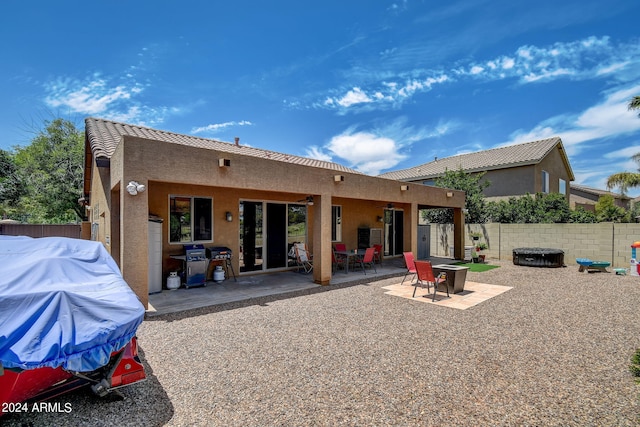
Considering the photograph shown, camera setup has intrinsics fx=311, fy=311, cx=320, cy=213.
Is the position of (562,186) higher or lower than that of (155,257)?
higher

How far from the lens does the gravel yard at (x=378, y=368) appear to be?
3.17 meters

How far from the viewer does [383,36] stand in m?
11.7

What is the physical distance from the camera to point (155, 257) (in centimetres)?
790

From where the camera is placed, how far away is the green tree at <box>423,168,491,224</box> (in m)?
19.0

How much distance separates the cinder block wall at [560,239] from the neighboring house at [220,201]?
412 centimetres

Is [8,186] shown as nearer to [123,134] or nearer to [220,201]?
[123,134]

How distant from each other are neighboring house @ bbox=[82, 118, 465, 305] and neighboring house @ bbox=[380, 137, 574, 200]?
8.68 meters

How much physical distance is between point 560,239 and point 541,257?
5.90 feet

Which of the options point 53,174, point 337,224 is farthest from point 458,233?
point 53,174

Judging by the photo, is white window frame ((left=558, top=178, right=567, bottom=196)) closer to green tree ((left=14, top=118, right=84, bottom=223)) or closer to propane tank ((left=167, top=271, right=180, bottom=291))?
propane tank ((left=167, top=271, right=180, bottom=291))

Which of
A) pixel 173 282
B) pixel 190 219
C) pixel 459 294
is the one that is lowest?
pixel 459 294

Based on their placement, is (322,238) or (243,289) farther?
(322,238)

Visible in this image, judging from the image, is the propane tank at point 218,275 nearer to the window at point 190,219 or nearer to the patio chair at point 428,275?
the window at point 190,219

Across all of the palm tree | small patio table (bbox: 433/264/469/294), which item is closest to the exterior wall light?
small patio table (bbox: 433/264/469/294)
